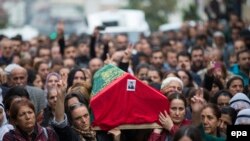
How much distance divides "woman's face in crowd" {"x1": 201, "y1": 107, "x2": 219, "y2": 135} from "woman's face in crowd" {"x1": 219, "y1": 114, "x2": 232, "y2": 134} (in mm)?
168

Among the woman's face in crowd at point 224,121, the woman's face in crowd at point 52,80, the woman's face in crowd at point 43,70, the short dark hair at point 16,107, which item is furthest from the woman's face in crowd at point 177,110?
the woman's face in crowd at point 43,70

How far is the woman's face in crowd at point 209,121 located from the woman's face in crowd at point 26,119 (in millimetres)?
1891

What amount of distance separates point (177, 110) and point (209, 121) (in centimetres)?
37

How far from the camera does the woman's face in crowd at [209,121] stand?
12062 mm

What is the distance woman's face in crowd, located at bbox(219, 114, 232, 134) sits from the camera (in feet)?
40.6

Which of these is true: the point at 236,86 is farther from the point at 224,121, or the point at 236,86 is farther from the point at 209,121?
the point at 209,121

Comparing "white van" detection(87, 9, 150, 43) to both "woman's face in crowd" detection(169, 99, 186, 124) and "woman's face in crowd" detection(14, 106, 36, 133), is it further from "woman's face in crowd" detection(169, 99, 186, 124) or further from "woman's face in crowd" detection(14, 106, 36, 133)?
"woman's face in crowd" detection(14, 106, 36, 133)

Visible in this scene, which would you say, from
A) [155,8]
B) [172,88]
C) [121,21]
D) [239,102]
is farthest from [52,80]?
[155,8]

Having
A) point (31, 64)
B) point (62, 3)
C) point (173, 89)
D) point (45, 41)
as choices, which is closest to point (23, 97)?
point (173, 89)

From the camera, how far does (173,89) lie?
14.0 meters

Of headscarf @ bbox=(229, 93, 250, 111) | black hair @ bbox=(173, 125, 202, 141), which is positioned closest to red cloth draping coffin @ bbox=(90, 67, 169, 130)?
headscarf @ bbox=(229, 93, 250, 111)

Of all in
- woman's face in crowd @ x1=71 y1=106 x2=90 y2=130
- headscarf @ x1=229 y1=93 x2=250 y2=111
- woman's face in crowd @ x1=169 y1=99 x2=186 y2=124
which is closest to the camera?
woman's face in crowd @ x1=71 y1=106 x2=90 y2=130

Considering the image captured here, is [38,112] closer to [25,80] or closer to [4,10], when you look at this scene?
[25,80]

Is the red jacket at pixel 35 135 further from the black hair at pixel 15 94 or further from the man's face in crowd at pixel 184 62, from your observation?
the man's face in crowd at pixel 184 62
